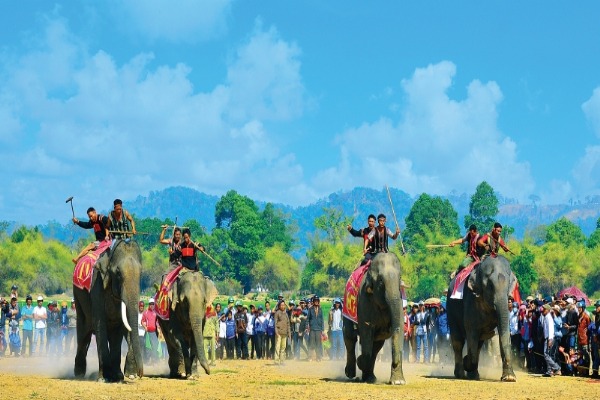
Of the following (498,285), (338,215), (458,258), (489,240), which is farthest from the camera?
(338,215)

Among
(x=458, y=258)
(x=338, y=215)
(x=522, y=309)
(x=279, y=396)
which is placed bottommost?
(x=279, y=396)

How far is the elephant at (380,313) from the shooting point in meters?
22.1

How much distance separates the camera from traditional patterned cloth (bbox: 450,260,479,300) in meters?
24.9

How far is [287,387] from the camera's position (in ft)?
73.8

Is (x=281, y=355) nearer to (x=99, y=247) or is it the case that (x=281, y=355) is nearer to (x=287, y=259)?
(x=99, y=247)

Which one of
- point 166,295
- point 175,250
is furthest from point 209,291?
point 175,250

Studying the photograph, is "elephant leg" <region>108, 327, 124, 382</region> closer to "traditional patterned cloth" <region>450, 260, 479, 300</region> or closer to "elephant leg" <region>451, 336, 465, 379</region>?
"traditional patterned cloth" <region>450, 260, 479, 300</region>

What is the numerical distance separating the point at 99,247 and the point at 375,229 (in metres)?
5.63

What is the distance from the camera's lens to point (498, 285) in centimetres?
2339

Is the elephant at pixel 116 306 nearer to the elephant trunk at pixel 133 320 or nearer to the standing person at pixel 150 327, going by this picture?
the elephant trunk at pixel 133 320

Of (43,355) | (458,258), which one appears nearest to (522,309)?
(43,355)

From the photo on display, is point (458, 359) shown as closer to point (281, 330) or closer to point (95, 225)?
point (95, 225)

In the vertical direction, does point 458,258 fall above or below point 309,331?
above

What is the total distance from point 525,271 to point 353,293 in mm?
95772
